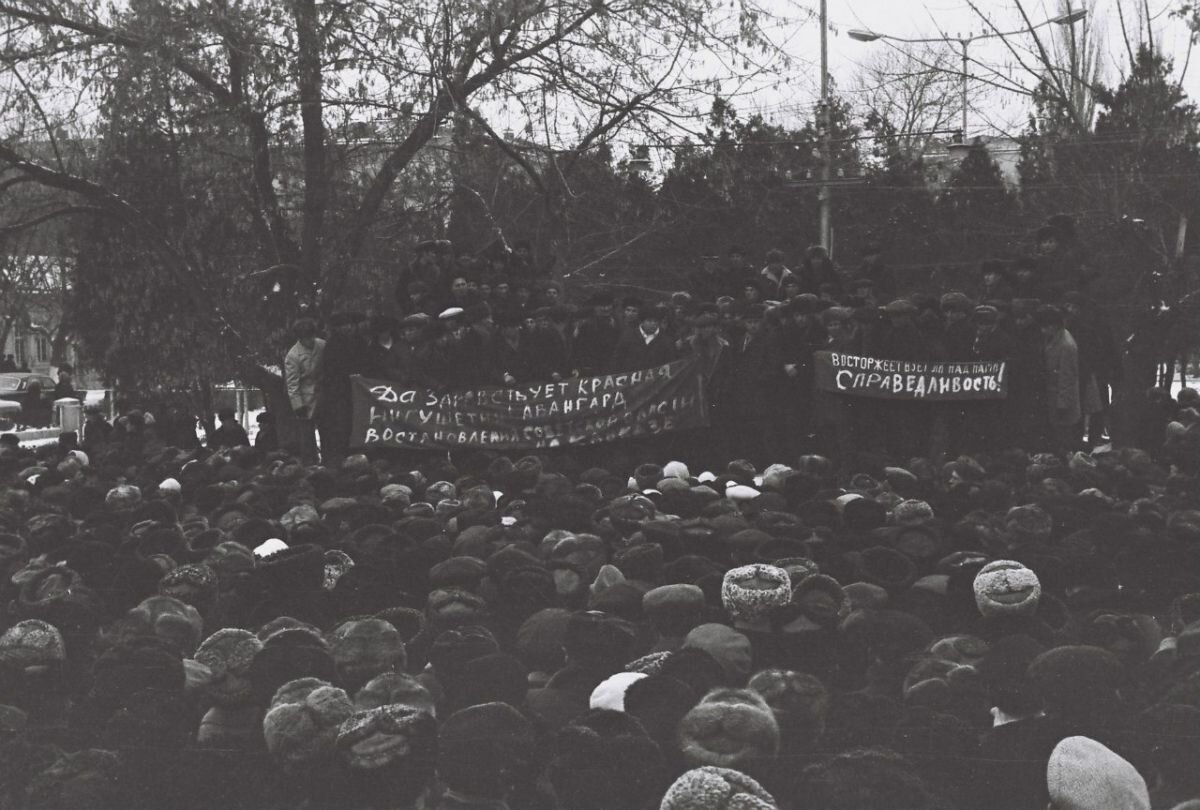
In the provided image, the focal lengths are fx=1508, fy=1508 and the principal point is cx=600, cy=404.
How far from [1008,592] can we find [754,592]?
94 cm

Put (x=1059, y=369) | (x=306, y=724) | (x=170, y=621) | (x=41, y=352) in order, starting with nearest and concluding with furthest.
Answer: (x=306, y=724) < (x=170, y=621) < (x=1059, y=369) < (x=41, y=352)

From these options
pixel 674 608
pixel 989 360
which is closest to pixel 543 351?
pixel 989 360

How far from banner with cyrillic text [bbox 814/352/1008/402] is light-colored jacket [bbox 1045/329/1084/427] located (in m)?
0.38

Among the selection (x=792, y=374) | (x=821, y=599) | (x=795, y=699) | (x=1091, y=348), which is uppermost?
(x=1091, y=348)

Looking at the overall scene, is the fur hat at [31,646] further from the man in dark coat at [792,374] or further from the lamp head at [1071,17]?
the lamp head at [1071,17]

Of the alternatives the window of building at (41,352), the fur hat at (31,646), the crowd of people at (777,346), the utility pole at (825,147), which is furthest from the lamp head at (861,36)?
the window of building at (41,352)

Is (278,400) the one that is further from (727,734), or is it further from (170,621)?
(727,734)

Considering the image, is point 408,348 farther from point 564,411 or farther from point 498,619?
point 498,619

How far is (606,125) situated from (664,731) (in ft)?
38.1

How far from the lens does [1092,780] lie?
3.70 m

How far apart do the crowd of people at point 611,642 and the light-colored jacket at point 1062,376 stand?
174cm

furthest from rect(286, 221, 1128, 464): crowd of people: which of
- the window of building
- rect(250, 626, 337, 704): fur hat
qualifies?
the window of building

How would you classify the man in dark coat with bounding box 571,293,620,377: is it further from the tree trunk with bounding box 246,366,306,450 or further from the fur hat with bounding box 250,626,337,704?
the fur hat with bounding box 250,626,337,704

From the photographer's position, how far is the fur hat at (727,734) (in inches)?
161
